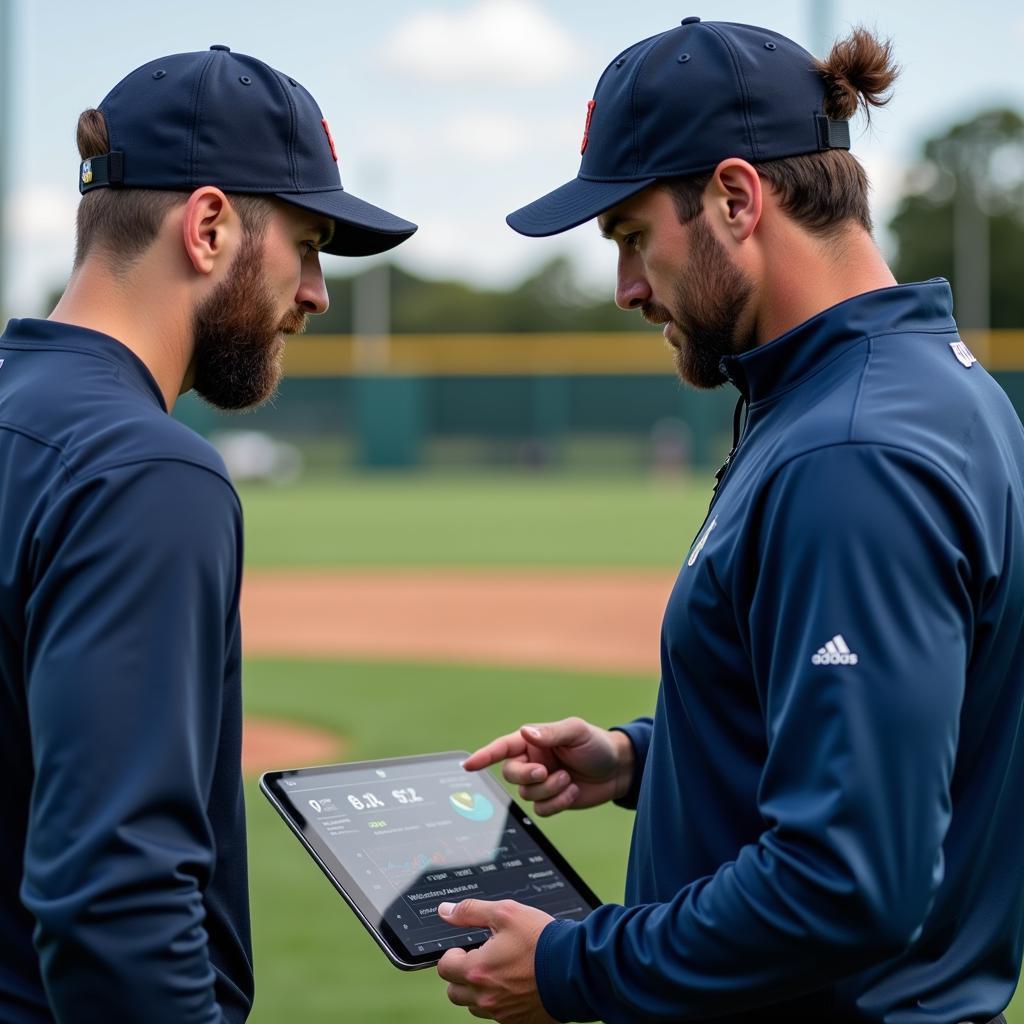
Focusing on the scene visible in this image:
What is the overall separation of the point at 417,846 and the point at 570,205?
1.11 metres

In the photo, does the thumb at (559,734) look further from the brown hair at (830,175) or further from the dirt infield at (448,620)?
the dirt infield at (448,620)

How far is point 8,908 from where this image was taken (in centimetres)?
183

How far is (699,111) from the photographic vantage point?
6.80ft

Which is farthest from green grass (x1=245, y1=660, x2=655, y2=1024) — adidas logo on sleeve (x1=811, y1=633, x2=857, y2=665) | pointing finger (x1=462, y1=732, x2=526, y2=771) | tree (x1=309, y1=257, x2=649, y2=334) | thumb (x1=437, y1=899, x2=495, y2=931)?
tree (x1=309, y1=257, x2=649, y2=334)

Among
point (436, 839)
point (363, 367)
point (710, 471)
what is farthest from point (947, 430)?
point (363, 367)

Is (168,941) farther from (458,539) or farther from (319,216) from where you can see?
(458,539)

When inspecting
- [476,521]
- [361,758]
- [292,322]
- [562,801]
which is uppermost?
[292,322]

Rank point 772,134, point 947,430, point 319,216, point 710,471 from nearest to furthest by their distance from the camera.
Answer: point 947,430 < point 772,134 < point 319,216 < point 710,471

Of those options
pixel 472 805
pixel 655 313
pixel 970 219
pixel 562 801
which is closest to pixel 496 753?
pixel 472 805

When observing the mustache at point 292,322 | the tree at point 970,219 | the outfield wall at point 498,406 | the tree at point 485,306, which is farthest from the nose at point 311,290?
the tree at point 485,306

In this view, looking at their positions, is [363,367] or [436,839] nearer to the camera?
[436,839]

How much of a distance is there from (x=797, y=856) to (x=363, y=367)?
1437 inches

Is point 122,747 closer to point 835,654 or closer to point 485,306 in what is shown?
point 835,654

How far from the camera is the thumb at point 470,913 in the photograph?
2086 millimetres
